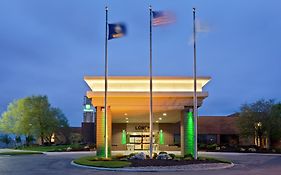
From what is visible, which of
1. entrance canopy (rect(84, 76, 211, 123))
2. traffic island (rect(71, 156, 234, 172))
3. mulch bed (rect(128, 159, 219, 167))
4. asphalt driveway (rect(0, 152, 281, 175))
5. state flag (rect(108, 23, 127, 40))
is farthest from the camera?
entrance canopy (rect(84, 76, 211, 123))

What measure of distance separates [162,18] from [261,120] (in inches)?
1193

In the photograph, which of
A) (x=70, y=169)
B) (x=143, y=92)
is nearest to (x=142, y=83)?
(x=143, y=92)

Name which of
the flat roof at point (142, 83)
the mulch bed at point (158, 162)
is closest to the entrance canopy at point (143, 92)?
the flat roof at point (142, 83)

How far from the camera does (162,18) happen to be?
1052 inches

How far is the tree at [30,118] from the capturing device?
70062 millimetres

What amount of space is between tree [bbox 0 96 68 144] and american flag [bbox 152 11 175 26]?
48.0m

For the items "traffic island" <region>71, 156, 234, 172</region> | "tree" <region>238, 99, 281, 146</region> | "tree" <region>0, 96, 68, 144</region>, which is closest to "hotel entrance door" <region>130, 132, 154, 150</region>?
"tree" <region>238, 99, 281, 146</region>

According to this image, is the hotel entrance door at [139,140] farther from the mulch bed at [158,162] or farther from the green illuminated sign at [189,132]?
the mulch bed at [158,162]

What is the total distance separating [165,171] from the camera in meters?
23.3

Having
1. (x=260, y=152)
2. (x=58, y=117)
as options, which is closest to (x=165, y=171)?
(x=260, y=152)

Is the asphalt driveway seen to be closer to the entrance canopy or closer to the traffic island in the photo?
the traffic island

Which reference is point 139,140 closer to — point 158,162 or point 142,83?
point 142,83

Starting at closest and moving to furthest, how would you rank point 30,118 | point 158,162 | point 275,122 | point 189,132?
point 158,162
point 189,132
point 275,122
point 30,118

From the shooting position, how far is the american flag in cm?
2641
